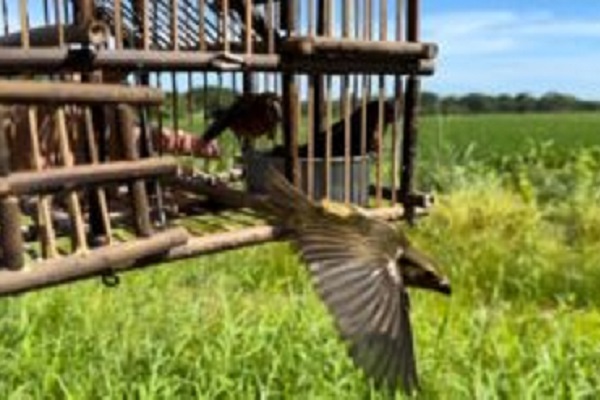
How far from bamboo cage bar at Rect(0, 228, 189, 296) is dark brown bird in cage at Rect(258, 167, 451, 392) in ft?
1.06

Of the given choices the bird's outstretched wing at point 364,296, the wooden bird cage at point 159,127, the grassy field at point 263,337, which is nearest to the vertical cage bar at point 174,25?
the wooden bird cage at point 159,127

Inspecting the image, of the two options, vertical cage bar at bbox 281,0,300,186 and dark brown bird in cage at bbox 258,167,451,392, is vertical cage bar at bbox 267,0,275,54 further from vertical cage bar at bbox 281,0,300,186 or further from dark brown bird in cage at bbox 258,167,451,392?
dark brown bird in cage at bbox 258,167,451,392

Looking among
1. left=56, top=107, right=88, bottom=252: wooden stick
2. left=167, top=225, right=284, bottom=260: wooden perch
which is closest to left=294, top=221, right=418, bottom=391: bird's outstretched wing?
left=167, top=225, right=284, bottom=260: wooden perch

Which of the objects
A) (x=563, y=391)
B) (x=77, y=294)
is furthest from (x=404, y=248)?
(x=77, y=294)

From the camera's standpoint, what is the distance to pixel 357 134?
12.7 feet

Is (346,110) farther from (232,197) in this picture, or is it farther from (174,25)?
(174,25)

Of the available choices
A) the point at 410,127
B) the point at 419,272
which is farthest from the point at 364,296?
the point at 410,127

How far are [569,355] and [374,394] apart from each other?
1.18 m

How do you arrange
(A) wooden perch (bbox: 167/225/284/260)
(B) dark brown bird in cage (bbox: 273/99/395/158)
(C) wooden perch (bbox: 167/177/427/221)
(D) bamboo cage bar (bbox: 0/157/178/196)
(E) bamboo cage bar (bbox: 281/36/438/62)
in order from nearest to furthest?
(D) bamboo cage bar (bbox: 0/157/178/196) < (A) wooden perch (bbox: 167/225/284/260) < (C) wooden perch (bbox: 167/177/427/221) < (E) bamboo cage bar (bbox: 281/36/438/62) < (B) dark brown bird in cage (bbox: 273/99/395/158)

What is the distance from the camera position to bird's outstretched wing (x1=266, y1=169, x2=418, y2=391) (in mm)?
2646

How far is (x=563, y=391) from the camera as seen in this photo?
4980 mm

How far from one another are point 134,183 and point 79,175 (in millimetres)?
222

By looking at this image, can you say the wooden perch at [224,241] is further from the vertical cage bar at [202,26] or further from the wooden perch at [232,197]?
the vertical cage bar at [202,26]

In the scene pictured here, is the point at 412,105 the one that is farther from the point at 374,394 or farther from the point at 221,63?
the point at 374,394
